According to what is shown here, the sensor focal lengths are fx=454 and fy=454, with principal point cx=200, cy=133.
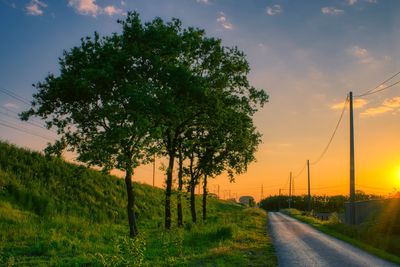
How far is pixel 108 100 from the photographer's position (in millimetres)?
25750

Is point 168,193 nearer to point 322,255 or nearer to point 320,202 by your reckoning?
point 322,255

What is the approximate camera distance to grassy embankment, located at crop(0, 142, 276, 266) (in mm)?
16703

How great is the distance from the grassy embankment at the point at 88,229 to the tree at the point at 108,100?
3856mm

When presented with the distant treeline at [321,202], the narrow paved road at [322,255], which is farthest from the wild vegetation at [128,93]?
the distant treeline at [321,202]

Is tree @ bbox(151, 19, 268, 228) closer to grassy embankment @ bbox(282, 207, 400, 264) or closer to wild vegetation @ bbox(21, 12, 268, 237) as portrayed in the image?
wild vegetation @ bbox(21, 12, 268, 237)

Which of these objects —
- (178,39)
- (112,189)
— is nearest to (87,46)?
(178,39)

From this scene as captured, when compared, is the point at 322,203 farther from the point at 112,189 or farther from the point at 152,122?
the point at 152,122

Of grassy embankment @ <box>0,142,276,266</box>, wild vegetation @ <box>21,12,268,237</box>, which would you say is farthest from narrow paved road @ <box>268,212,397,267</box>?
wild vegetation @ <box>21,12,268,237</box>

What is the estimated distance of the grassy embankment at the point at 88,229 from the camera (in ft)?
54.8

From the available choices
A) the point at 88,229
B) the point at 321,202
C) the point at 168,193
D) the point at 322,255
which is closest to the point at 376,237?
the point at 322,255

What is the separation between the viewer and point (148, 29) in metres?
26.8

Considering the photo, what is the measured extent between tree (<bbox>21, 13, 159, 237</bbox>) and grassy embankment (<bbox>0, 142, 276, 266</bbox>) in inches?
152

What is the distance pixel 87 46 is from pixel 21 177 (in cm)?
1454

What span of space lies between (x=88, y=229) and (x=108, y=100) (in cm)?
878
